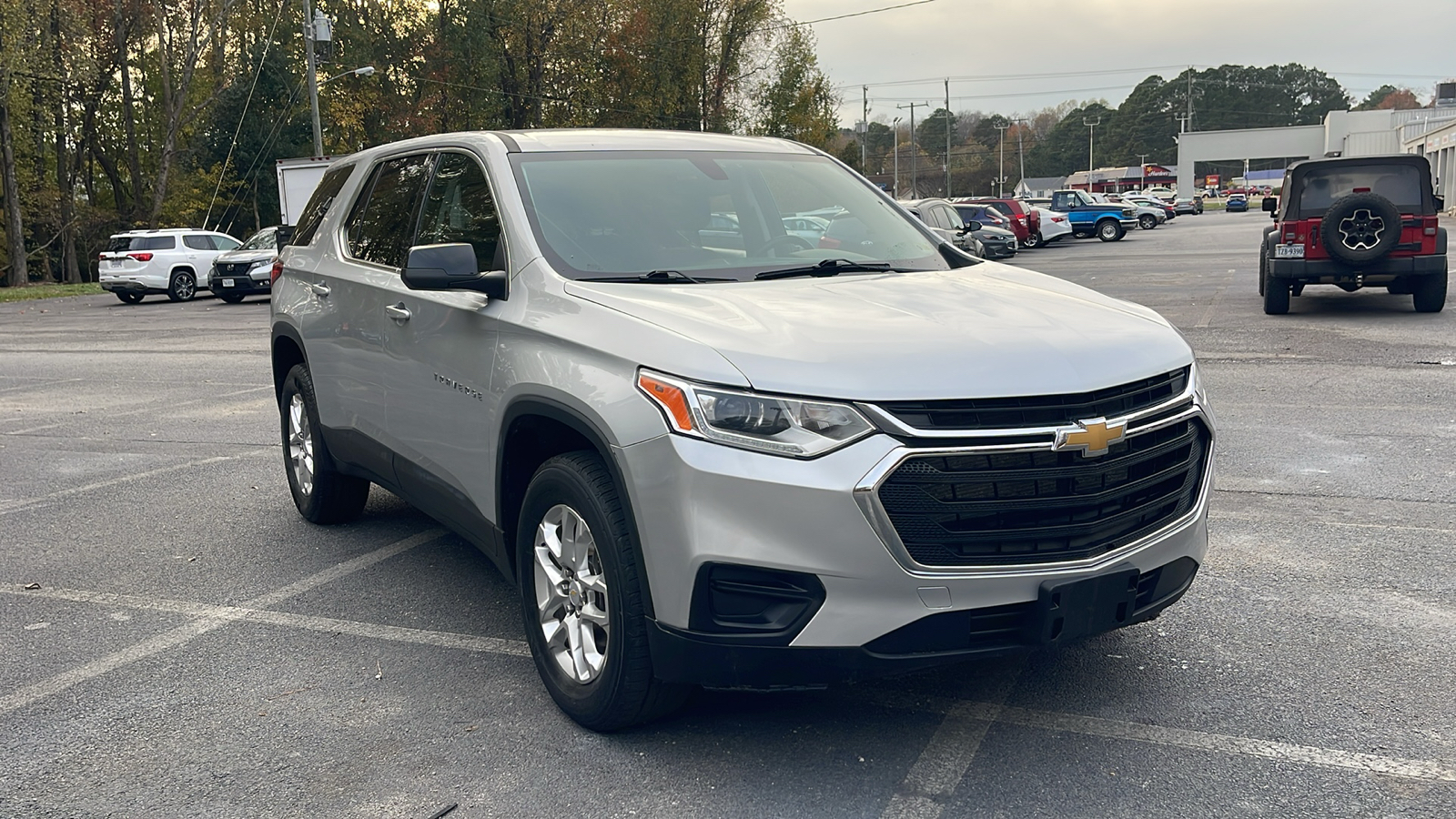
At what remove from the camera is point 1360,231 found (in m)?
13.9

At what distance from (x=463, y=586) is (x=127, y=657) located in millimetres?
1302

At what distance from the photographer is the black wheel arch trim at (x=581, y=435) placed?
3293 millimetres

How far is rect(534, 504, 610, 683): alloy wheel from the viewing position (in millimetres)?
3602

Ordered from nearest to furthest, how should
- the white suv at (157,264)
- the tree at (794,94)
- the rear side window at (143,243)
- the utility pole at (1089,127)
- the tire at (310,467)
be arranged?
1. the tire at (310,467)
2. the white suv at (157,264)
3. the rear side window at (143,243)
4. the tree at (794,94)
5. the utility pole at (1089,127)

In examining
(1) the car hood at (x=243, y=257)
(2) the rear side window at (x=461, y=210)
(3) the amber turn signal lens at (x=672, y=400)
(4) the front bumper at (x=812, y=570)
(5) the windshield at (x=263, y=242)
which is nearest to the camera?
(4) the front bumper at (x=812, y=570)

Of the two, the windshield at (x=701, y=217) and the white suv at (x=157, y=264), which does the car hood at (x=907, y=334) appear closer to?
the windshield at (x=701, y=217)

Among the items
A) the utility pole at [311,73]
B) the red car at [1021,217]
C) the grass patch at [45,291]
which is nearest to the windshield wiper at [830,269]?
the red car at [1021,217]

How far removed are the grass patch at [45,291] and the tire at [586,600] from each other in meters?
33.4

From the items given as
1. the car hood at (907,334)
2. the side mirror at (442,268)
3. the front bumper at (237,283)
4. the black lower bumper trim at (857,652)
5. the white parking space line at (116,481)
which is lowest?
the white parking space line at (116,481)

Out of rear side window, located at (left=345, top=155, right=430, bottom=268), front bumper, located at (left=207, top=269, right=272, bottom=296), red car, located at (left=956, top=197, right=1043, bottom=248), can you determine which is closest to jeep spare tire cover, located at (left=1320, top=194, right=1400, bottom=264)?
rear side window, located at (left=345, top=155, right=430, bottom=268)

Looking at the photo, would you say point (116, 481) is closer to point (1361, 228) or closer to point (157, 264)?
point (1361, 228)

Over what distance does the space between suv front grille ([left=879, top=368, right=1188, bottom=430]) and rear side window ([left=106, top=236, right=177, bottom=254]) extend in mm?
29086

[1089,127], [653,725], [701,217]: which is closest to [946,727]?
[653,725]

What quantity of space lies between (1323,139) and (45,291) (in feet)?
346
